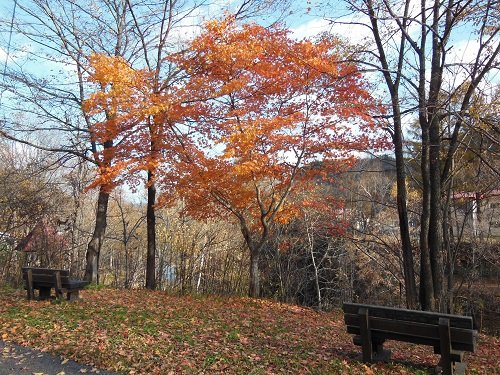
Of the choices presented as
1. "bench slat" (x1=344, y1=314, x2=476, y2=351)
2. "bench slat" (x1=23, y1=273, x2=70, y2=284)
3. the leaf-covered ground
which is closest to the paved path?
the leaf-covered ground

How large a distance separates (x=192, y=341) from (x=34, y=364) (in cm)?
202

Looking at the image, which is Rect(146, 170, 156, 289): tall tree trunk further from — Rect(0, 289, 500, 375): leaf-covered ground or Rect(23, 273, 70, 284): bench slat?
Rect(23, 273, 70, 284): bench slat

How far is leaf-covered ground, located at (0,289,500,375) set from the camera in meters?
5.16

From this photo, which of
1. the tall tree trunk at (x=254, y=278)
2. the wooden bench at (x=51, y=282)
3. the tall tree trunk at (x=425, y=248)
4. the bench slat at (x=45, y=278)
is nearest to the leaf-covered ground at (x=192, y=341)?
the wooden bench at (x=51, y=282)

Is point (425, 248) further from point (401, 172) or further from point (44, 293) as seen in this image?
point (44, 293)

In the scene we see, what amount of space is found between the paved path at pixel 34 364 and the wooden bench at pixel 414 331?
304 centimetres

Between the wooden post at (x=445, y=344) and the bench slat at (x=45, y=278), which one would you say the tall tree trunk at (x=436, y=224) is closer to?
the wooden post at (x=445, y=344)

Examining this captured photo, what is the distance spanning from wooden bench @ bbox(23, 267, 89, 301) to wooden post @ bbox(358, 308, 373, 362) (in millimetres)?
6348

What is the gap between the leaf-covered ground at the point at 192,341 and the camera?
5156 millimetres

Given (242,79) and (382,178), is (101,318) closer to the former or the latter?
(242,79)

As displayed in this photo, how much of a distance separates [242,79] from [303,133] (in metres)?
2.30

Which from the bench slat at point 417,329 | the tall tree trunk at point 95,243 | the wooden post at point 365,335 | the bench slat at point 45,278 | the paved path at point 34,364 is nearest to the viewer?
the paved path at point 34,364

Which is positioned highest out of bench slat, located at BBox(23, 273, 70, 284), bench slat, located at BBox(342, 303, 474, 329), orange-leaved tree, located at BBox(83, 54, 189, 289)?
orange-leaved tree, located at BBox(83, 54, 189, 289)

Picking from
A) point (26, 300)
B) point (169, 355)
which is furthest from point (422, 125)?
point (26, 300)
